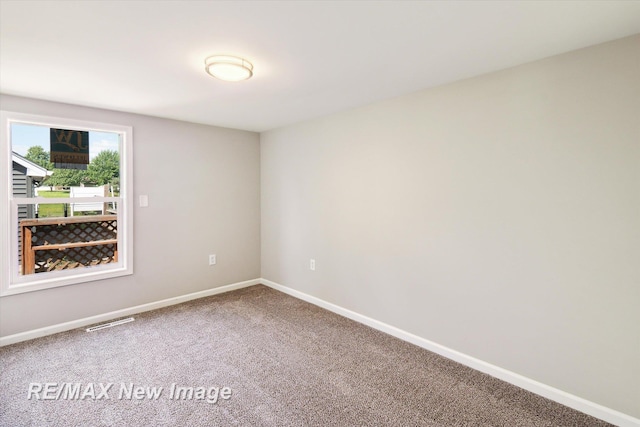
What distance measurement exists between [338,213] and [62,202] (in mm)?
2747

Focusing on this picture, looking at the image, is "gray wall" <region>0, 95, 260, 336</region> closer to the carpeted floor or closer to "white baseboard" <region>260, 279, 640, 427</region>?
the carpeted floor

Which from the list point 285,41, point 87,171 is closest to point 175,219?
point 87,171

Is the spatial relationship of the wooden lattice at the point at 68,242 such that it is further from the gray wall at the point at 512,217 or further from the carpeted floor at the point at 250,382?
the gray wall at the point at 512,217

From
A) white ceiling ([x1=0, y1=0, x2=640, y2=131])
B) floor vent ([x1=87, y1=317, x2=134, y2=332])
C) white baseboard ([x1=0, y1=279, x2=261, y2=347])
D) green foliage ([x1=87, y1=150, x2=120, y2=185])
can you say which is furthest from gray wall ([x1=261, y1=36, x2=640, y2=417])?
green foliage ([x1=87, y1=150, x2=120, y2=185])

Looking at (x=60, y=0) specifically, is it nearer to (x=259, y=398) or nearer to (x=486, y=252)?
(x=259, y=398)

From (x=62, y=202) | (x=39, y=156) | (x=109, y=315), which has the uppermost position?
(x=39, y=156)

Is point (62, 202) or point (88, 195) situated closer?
point (62, 202)

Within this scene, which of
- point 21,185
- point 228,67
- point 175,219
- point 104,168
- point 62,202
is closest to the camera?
point 228,67

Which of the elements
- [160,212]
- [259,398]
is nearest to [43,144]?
[160,212]

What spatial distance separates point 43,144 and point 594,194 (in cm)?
442

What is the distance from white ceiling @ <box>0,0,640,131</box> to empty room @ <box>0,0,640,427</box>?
2 centimetres

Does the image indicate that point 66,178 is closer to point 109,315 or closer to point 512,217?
point 109,315

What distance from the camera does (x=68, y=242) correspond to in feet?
10.4

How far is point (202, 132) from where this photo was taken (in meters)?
3.87
